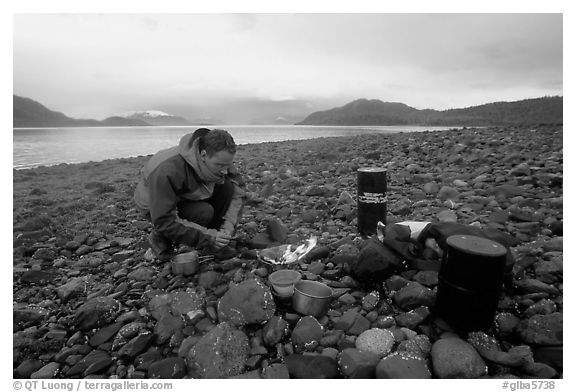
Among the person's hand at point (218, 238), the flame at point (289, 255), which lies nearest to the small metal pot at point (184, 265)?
the person's hand at point (218, 238)

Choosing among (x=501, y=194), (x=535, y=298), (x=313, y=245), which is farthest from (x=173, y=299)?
(x=501, y=194)

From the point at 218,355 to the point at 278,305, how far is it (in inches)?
25.6

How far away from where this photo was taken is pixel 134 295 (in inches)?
117

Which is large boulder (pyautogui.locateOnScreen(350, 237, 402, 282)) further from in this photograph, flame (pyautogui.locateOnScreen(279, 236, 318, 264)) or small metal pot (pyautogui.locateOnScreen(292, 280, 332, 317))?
flame (pyautogui.locateOnScreen(279, 236, 318, 264))

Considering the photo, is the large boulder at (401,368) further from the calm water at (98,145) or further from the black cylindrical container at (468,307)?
the calm water at (98,145)

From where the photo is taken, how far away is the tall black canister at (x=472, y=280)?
6.80 feet

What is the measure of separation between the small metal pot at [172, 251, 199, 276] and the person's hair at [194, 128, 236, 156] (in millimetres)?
1101

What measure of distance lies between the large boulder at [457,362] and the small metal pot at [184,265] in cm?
228

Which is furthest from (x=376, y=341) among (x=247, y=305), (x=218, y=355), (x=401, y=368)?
(x=218, y=355)

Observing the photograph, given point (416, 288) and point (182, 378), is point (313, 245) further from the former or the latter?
point (182, 378)

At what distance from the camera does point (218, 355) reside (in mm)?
2170

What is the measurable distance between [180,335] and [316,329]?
1054 millimetres

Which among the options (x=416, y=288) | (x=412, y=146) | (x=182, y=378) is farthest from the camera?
(x=412, y=146)

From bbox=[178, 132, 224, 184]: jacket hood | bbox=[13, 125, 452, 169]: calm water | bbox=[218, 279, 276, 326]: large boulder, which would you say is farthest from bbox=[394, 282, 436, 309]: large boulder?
bbox=[13, 125, 452, 169]: calm water
